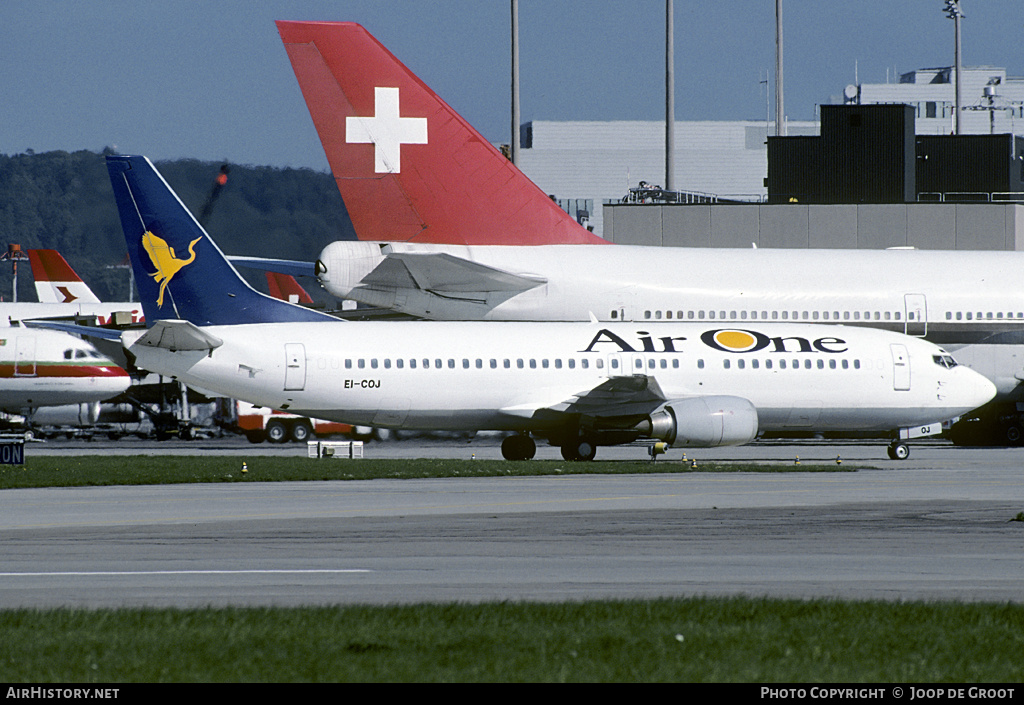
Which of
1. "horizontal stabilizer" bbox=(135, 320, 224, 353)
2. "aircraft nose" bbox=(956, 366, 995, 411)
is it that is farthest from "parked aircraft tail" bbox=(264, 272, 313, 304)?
"aircraft nose" bbox=(956, 366, 995, 411)

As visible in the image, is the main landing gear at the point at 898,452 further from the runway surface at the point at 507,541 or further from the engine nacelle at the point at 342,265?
the engine nacelle at the point at 342,265

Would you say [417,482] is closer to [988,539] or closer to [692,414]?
[692,414]

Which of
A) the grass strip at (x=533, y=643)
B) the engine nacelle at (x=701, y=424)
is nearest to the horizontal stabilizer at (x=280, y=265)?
the engine nacelle at (x=701, y=424)

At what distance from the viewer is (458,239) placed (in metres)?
38.5

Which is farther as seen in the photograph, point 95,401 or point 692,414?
point 95,401

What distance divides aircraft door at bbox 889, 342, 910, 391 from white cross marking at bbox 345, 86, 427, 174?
43.2 ft

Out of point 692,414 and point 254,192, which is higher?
point 254,192

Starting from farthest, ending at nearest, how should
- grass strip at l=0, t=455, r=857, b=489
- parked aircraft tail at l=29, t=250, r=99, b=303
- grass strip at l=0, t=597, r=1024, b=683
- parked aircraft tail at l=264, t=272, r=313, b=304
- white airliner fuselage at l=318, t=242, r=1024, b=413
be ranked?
1. parked aircraft tail at l=29, t=250, r=99, b=303
2. parked aircraft tail at l=264, t=272, r=313, b=304
3. white airliner fuselage at l=318, t=242, r=1024, b=413
4. grass strip at l=0, t=455, r=857, b=489
5. grass strip at l=0, t=597, r=1024, b=683

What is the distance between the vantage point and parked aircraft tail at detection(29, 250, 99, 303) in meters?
87.2

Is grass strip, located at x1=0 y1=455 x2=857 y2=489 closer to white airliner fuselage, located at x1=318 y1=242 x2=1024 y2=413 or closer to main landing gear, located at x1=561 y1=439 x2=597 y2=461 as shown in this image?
main landing gear, located at x1=561 y1=439 x2=597 y2=461

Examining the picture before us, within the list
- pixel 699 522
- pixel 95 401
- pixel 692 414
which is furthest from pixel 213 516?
pixel 95 401

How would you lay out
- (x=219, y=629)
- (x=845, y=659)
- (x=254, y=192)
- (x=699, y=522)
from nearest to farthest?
(x=845, y=659), (x=219, y=629), (x=699, y=522), (x=254, y=192)

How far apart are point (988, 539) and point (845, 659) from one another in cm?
833

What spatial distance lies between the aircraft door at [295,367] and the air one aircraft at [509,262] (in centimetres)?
401
